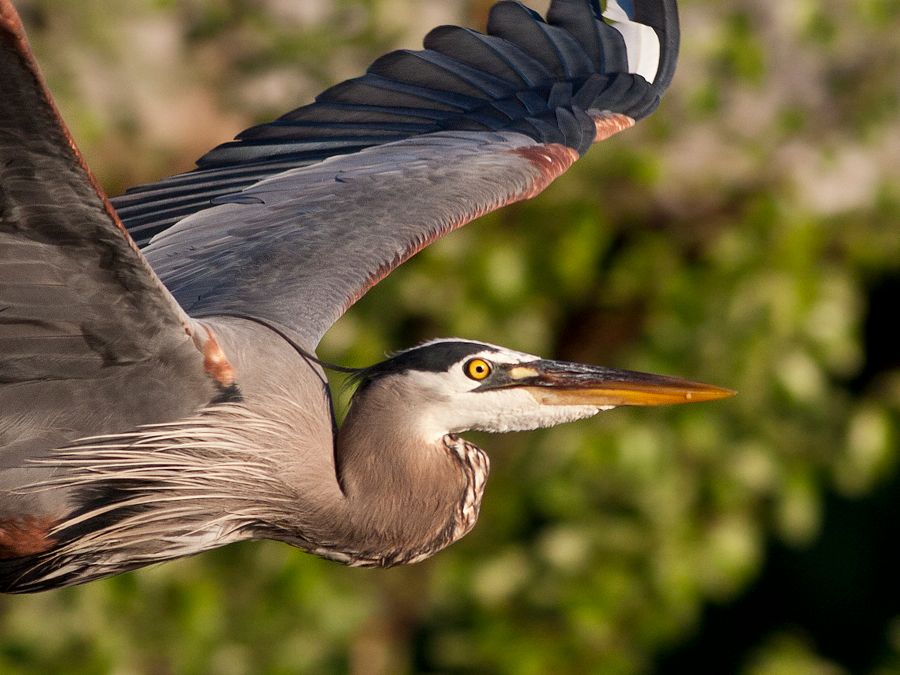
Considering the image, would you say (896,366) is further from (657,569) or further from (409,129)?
(409,129)

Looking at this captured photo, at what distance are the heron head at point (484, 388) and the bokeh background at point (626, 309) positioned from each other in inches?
77.7

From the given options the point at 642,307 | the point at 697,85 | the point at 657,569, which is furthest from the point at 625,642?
the point at 697,85

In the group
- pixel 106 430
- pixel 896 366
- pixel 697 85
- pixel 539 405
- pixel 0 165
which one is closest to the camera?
pixel 0 165

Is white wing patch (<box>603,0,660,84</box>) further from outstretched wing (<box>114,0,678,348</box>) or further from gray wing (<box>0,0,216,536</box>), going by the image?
gray wing (<box>0,0,216,536</box>)

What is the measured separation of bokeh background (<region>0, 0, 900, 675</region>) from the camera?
517cm

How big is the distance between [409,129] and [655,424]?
180 centimetres

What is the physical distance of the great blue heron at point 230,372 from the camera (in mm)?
2633

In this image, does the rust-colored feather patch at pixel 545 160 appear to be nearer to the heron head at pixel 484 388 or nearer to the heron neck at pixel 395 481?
A: the heron head at pixel 484 388

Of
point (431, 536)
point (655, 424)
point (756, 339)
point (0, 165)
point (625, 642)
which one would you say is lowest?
point (625, 642)

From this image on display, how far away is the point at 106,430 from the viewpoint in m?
2.93

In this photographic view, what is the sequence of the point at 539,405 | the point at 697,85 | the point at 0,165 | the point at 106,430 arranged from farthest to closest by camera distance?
1. the point at 697,85
2. the point at 539,405
3. the point at 106,430
4. the point at 0,165

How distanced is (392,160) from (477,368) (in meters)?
1.08

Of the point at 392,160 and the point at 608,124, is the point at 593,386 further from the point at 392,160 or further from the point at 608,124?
the point at 608,124

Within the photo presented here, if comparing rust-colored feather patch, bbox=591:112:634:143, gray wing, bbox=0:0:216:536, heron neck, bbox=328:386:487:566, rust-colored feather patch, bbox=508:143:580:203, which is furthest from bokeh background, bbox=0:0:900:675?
gray wing, bbox=0:0:216:536
